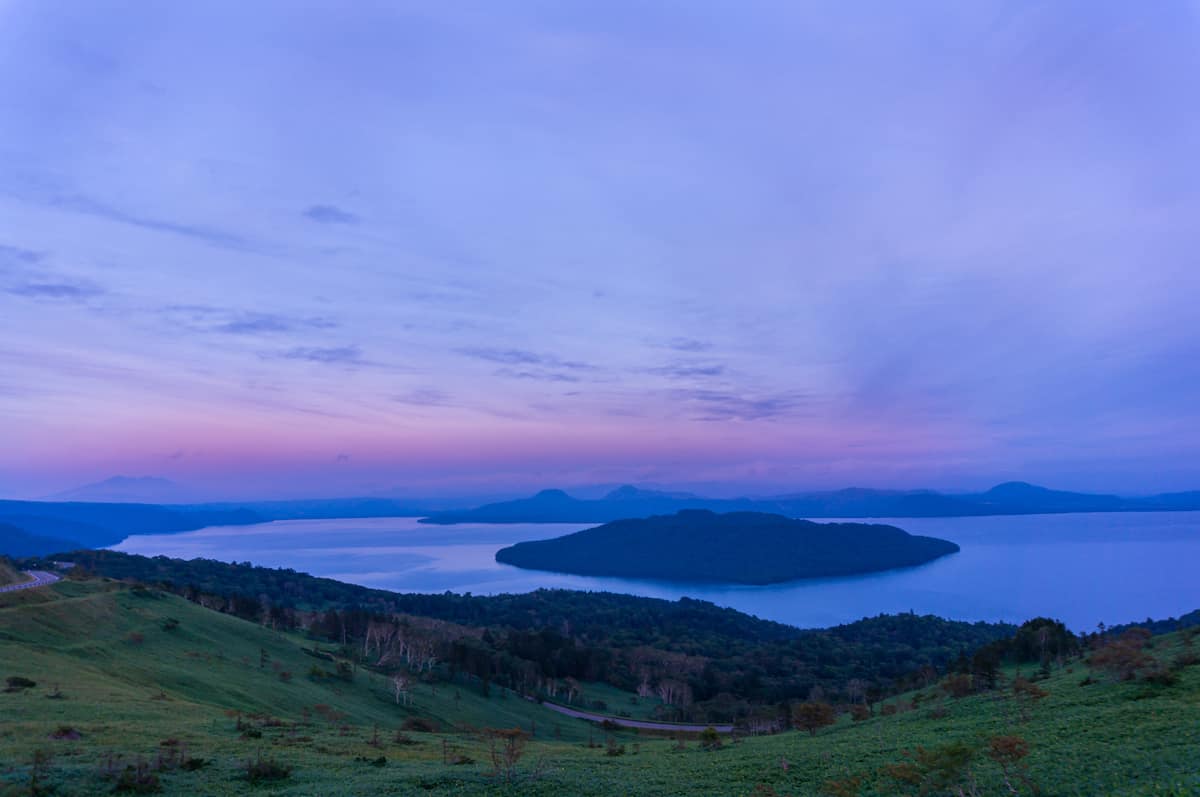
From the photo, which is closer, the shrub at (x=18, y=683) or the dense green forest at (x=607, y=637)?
the shrub at (x=18, y=683)

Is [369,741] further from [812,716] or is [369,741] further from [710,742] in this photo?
[812,716]

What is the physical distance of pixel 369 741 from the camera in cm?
2178

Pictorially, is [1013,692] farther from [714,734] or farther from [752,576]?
[752,576]

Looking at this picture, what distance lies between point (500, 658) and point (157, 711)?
45868mm

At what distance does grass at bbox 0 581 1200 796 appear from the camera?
13617mm

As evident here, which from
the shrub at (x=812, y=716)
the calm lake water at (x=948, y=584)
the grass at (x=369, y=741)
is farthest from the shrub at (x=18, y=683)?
the calm lake water at (x=948, y=584)

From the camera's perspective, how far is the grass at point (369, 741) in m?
13.6

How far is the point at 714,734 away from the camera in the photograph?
Answer: 24.9 m

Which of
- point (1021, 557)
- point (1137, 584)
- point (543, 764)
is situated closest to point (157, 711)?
point (543, 764)

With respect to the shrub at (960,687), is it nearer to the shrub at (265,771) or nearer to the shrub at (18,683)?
the shrub at (265,771)

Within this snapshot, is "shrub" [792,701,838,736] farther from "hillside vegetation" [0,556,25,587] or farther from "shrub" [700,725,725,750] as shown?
"hillside vegetation" [0,556,25,587]

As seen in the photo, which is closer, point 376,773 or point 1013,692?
point 376,773

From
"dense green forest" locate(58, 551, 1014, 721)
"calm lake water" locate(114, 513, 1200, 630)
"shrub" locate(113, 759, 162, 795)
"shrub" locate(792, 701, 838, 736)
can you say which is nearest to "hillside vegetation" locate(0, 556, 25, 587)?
"dense green forest" locate(58, 551, 1014, 721)

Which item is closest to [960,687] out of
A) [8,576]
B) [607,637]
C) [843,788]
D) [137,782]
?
[843,788]
